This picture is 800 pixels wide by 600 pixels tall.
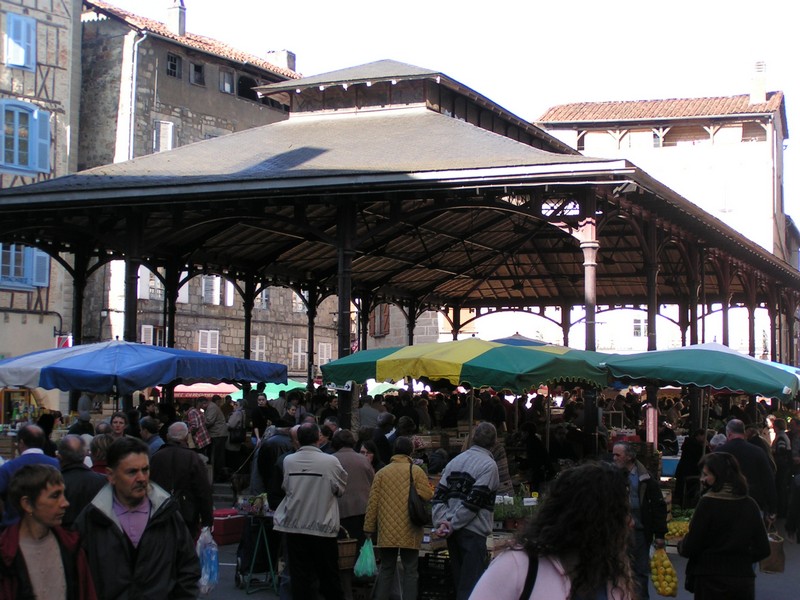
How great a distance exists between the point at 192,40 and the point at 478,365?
27.5 metres

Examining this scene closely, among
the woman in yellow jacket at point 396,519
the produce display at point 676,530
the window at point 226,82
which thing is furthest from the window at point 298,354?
the woman in yellow jacket at point 396,519

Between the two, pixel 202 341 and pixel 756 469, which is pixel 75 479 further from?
pixel 202 341

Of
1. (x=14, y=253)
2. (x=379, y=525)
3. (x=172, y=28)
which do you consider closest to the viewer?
(x=379, y=525)

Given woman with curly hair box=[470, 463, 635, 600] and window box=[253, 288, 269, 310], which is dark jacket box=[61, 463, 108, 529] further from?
window box=[253, 288, 269, 310]

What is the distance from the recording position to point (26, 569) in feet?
13.8

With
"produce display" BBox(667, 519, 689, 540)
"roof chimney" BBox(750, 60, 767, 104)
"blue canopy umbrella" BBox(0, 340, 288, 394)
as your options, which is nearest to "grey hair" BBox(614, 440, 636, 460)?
"produce display" BBox(667, 519, 689, 540)

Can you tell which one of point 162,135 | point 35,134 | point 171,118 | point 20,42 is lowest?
point 35,134

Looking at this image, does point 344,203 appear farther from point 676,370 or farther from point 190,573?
point 190,573

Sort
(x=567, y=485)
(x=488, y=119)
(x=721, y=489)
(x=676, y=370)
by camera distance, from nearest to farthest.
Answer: (x=567, y=485) < (x=721, y=489) < (x=676, y=370) < (x=488, y=119)

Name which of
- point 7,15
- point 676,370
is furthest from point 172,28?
point 676,370

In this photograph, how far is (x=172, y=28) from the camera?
3719 cm

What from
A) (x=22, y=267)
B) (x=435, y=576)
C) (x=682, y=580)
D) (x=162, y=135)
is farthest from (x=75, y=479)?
(x=162, y=135)

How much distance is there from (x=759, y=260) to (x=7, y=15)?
20570mm

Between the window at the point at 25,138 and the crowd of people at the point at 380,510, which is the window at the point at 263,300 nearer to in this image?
the window at the point at 25,138
